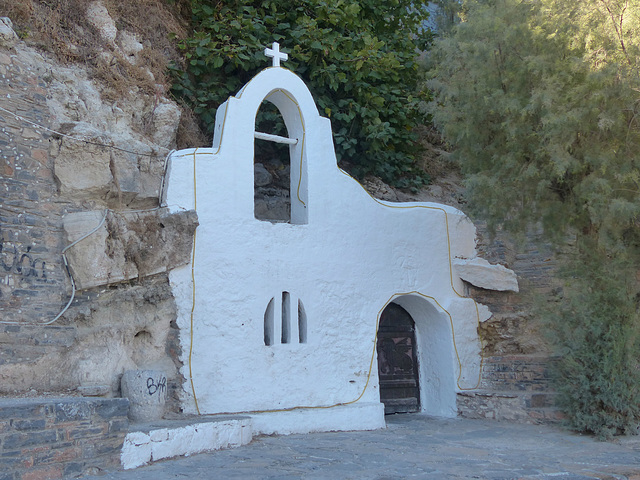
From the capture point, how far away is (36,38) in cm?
811

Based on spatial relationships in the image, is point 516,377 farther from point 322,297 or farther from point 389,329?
point 322,297

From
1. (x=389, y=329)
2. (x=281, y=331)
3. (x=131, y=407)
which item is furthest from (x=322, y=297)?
(x=131, y=407)

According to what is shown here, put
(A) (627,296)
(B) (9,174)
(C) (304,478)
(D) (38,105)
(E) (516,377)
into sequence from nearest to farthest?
(C) (304,478) → (B) (9,174) → (D) (38,105) → (A) (627,296) → (E) (516,377)

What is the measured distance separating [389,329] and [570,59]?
4707 millimetres

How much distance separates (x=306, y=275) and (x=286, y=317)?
636 millimetres

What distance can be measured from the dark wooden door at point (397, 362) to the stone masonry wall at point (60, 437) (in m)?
5.14

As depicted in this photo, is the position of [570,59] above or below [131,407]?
above

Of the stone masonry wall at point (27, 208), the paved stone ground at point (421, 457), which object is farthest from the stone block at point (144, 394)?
the stone masonry wall at point (27, 208)

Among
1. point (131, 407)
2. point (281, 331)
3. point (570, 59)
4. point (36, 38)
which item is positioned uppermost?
point (36, 38)

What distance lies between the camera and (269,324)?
8219 millimetres

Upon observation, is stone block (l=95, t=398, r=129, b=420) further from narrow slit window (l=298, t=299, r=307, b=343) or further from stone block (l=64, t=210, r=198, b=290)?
narrow slit window (l=298, t=299, r=307, b=343)

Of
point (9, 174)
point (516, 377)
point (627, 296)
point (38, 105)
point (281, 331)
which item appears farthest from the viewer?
point (516, 377)

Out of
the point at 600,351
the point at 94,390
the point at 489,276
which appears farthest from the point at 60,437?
the point at 489,276

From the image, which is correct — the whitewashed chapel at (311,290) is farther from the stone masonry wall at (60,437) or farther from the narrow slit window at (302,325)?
the stone masonry wall at (60,437)
